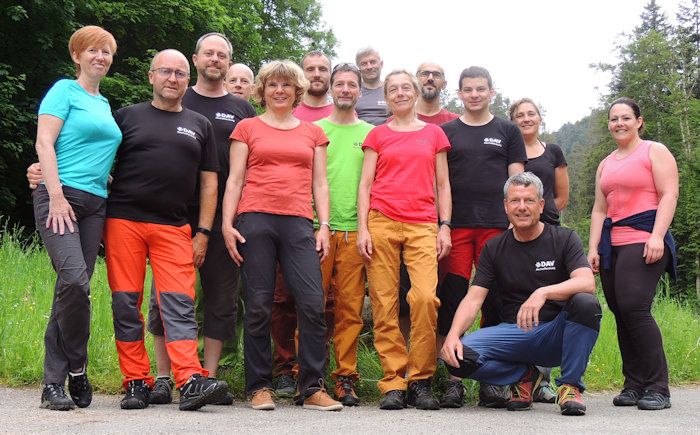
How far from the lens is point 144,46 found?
1738 centimetres

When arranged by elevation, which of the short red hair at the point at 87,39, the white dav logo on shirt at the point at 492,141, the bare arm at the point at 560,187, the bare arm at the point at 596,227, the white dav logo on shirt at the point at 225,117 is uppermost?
the short red hair at the point at 87,39

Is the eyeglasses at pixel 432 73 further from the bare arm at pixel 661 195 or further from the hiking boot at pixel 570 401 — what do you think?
the hiking boot at pixel 570 401

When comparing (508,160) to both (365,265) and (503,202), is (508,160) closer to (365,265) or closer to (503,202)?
(503,202)

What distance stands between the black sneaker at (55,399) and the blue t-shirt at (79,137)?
4.08 feet

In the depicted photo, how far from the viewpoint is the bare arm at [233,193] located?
15.4ft

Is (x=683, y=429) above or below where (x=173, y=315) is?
below

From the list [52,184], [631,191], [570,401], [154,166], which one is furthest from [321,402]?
[631,191]

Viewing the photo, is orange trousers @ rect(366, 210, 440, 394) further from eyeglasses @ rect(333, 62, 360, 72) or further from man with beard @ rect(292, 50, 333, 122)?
man with beard @ rect(292, 50, 333, 122)

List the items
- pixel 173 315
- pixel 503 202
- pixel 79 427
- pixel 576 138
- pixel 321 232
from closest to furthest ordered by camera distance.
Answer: pixel 79 427, pixel 173 315, pixel 321 232, pixel 503 202, pixel 576 138

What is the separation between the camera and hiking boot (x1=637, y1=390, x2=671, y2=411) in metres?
4.89

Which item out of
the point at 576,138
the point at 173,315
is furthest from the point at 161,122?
the point at 576,138

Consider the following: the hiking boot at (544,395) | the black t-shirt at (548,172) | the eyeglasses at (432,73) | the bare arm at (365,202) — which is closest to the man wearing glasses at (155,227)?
the bare arm at (365,202)

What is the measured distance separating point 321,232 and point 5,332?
316 centimetres

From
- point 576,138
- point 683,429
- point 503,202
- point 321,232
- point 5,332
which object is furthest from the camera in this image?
point 576,138
